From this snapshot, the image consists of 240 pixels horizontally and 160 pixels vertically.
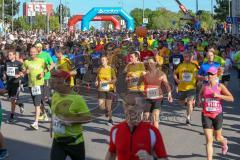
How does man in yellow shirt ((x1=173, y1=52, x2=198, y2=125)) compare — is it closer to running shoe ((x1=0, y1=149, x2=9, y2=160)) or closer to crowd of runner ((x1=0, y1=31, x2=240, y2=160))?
crowd of runner ((x1=0, y1=31, x2=240, y2=160))

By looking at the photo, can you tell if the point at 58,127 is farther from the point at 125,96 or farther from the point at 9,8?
the point at 9,8

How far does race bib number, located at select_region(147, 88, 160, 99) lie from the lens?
9690 millimetres

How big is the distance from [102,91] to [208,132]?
153 inches

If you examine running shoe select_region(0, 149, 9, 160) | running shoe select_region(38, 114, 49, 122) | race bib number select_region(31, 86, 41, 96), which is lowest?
running shoe select_region(0, 149, 9, 160)

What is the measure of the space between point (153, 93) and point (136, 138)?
5.25 metres

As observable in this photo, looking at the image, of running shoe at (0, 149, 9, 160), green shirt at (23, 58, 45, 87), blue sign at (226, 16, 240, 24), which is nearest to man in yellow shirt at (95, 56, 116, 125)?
green shirt at (23, 58, 45, 87)

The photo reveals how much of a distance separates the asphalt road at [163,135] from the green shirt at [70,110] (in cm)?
238

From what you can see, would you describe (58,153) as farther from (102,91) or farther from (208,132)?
(102,91)

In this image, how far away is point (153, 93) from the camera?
9.74 meters

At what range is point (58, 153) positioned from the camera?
6031 mm

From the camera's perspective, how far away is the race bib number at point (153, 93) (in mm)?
9690

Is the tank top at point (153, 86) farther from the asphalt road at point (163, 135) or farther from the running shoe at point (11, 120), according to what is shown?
the running shoe at point (11, 120)

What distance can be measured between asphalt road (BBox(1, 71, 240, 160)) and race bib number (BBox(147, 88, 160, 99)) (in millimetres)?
850

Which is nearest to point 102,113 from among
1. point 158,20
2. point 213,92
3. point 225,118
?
point 225,118
